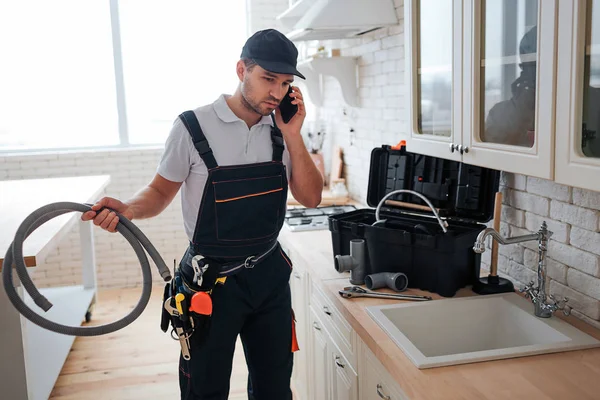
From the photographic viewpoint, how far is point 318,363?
273 centimetres

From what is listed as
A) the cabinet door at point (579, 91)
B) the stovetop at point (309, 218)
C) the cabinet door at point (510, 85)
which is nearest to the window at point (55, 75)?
A: the stovetop at point (309, 218)

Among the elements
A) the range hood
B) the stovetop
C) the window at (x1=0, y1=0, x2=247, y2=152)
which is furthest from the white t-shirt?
the window at (x1=0, y1=0, x2=247, y2=152)

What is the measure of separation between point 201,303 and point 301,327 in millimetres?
1158

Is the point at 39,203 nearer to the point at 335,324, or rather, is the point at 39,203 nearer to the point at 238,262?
the point at 238,262

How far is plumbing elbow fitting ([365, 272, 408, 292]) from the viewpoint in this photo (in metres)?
2.21

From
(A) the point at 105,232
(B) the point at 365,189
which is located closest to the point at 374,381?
(B) the point at 365,189

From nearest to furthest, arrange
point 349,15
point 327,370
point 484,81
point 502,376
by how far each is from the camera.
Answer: point 502,376
point 484,81
point 327,370
point 349,15

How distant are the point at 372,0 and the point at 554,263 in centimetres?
175

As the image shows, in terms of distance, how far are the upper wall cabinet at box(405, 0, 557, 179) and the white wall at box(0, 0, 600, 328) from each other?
1.12 feet

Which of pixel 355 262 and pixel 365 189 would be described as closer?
pixel 355 262

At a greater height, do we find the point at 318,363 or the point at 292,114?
the point at 292,114

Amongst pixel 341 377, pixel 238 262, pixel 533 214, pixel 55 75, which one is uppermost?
pixel 55 75

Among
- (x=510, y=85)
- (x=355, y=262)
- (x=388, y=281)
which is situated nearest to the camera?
(x=510, y=85)

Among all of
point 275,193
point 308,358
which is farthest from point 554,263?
point 308,358
